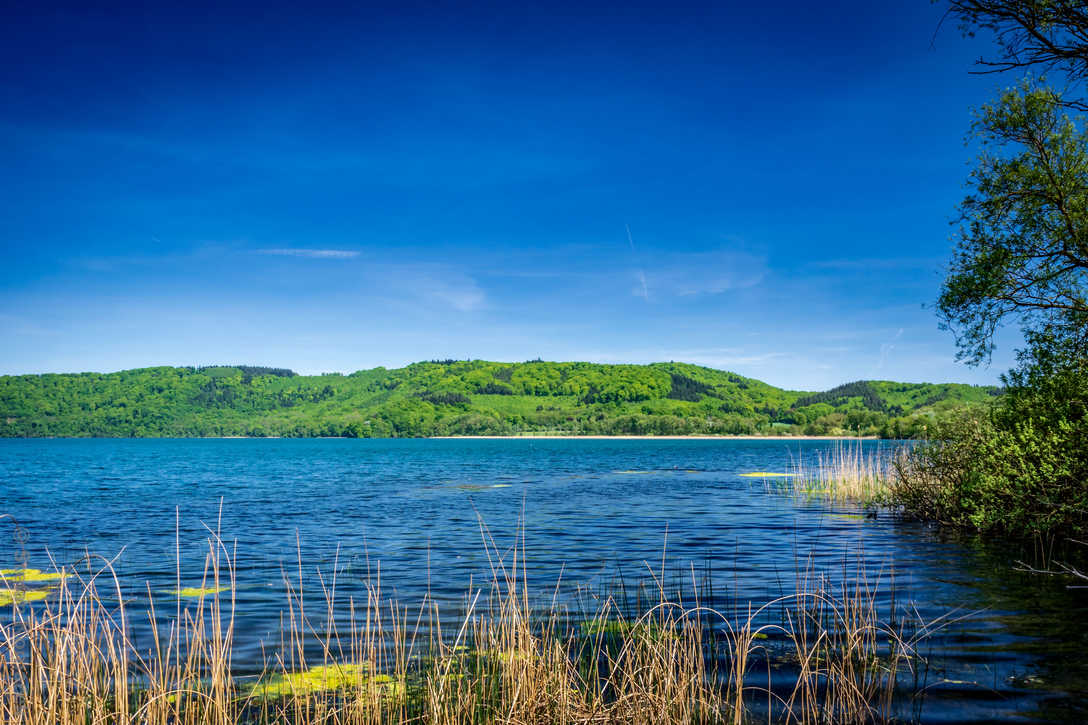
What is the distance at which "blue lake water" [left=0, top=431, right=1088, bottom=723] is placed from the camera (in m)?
10.3

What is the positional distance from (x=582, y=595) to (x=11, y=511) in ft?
106

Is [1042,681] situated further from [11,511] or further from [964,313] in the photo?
[11,511]

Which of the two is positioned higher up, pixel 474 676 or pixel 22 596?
pixel 474 676

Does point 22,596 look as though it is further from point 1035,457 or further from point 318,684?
point 1035,457

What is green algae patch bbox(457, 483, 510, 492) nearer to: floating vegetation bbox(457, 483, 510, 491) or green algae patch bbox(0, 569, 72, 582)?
floating vegetation bbox(457, 483, 510, 491)

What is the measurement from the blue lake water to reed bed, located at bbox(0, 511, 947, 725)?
1049 mm

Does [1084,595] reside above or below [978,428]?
below

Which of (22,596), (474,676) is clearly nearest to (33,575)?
(22,596)

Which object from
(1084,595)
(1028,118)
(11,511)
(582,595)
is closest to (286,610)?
(582,595)

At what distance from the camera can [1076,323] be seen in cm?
1680

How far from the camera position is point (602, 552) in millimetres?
20969

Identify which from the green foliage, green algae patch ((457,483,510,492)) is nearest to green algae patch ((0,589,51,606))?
the green foliage

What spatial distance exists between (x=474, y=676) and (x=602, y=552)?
12.1 m

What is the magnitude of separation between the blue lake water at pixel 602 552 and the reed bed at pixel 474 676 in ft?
3.44
